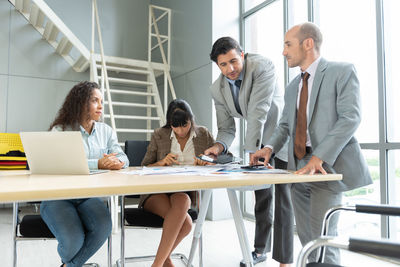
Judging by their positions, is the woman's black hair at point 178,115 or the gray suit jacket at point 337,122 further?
the woman's black hair at point 178,115

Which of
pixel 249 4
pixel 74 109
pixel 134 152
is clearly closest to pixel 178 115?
pixel 134 152

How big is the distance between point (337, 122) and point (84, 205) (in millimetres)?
1317

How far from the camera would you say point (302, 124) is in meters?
1.60

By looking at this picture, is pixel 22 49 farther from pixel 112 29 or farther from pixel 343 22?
pixel 343 22

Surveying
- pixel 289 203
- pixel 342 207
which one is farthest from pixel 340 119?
pixel 289 203

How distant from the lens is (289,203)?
6.57ft

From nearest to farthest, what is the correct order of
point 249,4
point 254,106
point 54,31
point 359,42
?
point 254,106 → point 359,42 → point 249,4 → point 54,31

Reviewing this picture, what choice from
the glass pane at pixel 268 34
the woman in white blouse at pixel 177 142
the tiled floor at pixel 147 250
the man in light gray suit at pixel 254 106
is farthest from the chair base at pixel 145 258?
the glass pane at pixel 268 34

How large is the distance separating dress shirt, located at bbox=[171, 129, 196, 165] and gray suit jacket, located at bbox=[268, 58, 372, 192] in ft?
3.33

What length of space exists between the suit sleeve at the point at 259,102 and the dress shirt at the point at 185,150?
526 millimetres

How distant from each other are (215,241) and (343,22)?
239 cm

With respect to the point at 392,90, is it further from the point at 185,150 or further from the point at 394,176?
the point at 185,150

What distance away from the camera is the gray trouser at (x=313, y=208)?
1495 mm

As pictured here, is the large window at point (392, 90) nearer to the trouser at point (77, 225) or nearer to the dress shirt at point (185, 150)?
the dress shirt at point (185, 150)
